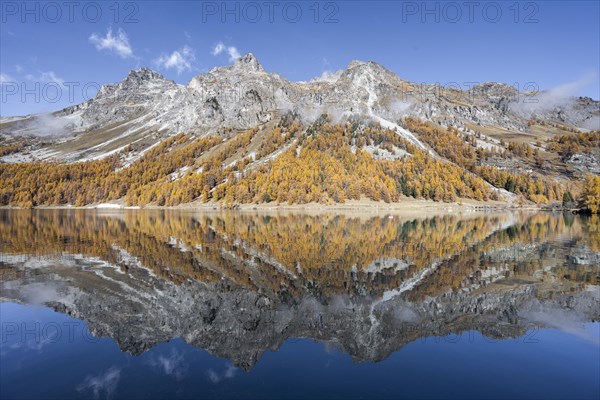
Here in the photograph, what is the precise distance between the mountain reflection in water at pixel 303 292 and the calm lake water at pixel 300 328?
0.11 m

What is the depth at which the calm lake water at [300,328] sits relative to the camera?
12.5m

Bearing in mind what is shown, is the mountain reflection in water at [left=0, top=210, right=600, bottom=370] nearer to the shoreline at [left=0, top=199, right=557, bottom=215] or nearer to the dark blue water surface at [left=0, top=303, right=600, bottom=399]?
the dark blue water surface at [left=0, top=303, right=600, bottom=399]

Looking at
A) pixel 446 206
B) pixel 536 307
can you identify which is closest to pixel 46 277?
pixel 536 307

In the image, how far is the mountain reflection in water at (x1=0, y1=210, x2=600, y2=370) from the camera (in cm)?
1673

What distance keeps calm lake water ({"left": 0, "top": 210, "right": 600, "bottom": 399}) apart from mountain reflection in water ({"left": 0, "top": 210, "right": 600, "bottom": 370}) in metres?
0.11

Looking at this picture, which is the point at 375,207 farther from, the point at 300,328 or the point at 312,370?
the point at 312,370

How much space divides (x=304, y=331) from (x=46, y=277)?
21.1 metres

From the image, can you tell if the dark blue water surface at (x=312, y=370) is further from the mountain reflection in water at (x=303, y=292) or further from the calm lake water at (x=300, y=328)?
the mountain reflection in water at (x=303, y=292)

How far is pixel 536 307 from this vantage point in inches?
784

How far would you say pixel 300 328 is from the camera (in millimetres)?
17391

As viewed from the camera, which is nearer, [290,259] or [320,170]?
[290,259]

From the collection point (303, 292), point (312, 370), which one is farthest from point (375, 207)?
point (312, 370)

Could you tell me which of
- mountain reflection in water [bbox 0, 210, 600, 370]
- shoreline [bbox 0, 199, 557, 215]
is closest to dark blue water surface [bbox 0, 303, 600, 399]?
mountain reflection in water [bbox 0, 210, 600, 370]

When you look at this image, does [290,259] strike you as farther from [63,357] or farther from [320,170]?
[320,170]
